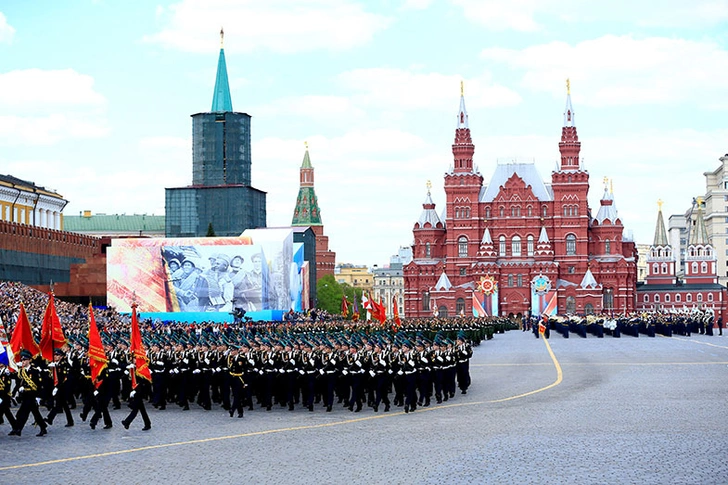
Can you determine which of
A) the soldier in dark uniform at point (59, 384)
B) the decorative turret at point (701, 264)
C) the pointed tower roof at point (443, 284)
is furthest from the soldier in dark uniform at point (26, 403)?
the decorative turret at point (701, 264)

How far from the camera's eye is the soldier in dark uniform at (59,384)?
2031cm

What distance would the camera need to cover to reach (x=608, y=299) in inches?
4077

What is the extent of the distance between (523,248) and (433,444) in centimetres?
9027

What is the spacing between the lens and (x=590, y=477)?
1371 centimetres

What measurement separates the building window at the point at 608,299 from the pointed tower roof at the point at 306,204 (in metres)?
76.8

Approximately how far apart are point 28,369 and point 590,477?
36.7 ft

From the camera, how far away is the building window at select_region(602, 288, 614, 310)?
10306 centimetres

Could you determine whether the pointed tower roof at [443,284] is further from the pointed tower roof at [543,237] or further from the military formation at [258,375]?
the military formation at [258,375]

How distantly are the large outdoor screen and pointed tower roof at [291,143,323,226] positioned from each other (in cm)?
10123

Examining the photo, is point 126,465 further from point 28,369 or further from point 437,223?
point 437,223

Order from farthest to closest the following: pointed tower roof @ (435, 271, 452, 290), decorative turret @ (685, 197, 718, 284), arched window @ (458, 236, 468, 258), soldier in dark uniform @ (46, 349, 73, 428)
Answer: decorative turret @ (685, 197, 718, 284)
arched window @ (458, 236, 468, 258)
pointed tower roof @ (435, 271, 452, 290)
soldier in dark uniform @ (46, 349, 73, 428)

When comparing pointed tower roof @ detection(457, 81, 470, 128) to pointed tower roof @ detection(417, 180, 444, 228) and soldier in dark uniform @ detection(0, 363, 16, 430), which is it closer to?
pointed tower roof @ detection(417, 180, 444, 228)

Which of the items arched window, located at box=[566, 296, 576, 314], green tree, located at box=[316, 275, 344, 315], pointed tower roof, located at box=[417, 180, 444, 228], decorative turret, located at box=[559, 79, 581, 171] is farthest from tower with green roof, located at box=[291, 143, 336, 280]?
arched window, located at box=[566, 296, 576, 314]

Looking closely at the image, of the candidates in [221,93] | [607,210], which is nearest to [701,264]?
[607,210]
